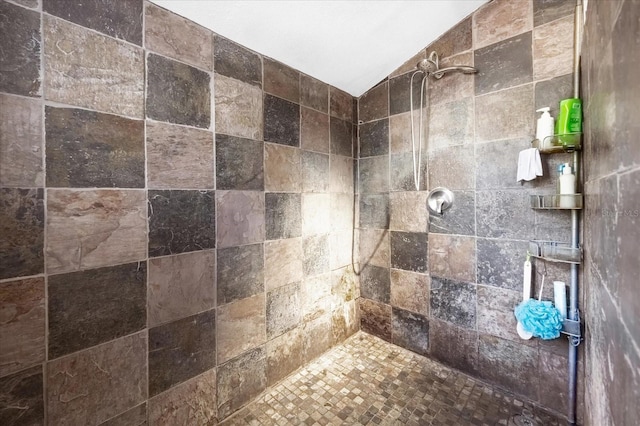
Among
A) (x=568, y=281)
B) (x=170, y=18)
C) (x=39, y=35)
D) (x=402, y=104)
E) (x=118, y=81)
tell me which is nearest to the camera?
(x=39, y=35)

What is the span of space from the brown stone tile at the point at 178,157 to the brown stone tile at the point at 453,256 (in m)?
1.32

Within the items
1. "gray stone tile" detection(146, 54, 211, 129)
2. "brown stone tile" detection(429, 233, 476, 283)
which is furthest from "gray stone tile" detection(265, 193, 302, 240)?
"brown stone tile" detection(429, 233, 476, 283)

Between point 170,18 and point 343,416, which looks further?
point 343,416

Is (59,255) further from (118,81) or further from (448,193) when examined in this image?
(448,193)

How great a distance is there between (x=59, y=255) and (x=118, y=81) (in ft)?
2.11

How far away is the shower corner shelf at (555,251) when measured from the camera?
1.20 metres

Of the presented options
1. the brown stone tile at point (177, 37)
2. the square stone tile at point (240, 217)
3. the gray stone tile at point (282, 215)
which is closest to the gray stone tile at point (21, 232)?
the square stone tile at point (240, 217)

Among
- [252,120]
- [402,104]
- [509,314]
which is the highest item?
[402,104]

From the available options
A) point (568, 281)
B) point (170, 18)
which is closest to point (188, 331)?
point (170, 18)

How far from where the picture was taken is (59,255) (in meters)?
0.89

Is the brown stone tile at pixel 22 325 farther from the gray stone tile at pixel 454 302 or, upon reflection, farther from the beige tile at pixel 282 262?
the gray stone tile at pixel 454 302

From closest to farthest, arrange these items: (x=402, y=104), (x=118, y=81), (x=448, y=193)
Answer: (x=118, y=81) → (x=448, y=193) → (x=402, y=104)

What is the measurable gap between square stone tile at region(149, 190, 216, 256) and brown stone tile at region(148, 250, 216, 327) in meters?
0.04

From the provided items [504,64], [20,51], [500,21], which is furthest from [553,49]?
[20,51]
